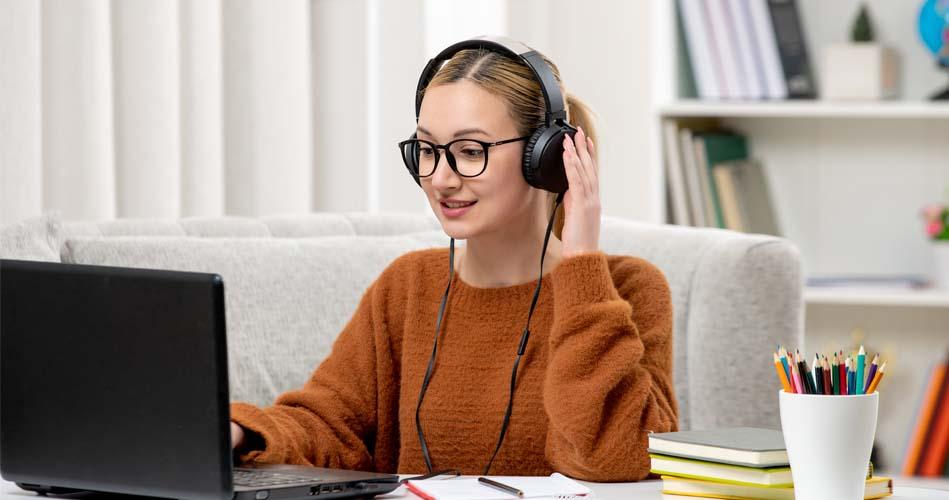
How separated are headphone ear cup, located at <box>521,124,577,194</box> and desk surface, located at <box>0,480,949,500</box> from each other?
31 cm

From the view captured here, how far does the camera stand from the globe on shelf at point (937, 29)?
108 inches

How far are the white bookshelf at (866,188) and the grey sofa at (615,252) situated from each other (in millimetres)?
1095

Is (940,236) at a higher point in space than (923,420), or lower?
higher

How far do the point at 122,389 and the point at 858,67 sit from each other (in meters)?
2.23

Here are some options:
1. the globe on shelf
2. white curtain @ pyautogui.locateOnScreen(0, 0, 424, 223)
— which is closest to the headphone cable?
white curtain @ pyautogui.locateOnScreen(0, 0, 424, 223)

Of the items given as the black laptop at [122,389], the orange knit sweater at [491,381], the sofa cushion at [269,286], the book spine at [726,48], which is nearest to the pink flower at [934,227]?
the book spine at [726,48]

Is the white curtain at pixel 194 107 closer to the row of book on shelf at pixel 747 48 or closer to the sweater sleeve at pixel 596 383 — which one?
the row of book on shelf at pixel 747 48

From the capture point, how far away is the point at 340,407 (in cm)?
140

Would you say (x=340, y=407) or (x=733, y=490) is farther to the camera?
(x=340, y=407)

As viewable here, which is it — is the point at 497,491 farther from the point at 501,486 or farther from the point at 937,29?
the point at 937,29

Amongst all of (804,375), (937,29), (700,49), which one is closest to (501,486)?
(804,375)

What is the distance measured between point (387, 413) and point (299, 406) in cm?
12

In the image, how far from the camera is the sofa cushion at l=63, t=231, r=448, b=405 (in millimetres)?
1692

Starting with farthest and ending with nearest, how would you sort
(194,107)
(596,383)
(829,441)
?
(194,107), (596,383), (829,441)
